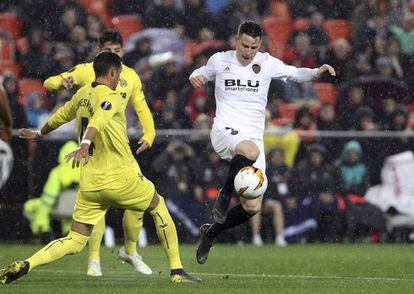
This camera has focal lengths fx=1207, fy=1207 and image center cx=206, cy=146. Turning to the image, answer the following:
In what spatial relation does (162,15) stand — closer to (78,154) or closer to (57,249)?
(57,249)

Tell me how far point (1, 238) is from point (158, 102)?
3.31m

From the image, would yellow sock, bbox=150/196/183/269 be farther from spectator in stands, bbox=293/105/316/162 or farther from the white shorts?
spectator in stands, bbox=293/105/316/162

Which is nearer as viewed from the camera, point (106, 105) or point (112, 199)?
point (106, 105)

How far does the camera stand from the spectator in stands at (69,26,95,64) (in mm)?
18219

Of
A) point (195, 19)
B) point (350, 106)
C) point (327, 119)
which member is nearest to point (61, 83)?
point (327, 119)

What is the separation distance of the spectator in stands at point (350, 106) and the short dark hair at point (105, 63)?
785 centimetres

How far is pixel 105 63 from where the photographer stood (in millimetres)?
9953

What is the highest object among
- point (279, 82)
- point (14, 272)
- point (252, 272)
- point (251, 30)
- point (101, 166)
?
point (251, 30)

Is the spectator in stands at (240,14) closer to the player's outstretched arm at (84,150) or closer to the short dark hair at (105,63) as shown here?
the short dark hair at (105,63)

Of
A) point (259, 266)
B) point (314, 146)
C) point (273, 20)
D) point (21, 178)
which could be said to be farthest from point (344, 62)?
point (259, 266)

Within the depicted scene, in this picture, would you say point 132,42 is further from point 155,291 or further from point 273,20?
point 155,291

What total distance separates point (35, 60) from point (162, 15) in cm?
241

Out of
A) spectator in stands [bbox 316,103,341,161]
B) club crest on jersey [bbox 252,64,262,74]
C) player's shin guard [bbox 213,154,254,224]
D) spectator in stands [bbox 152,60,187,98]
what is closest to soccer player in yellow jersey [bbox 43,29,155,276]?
player's shin guard [bbox 213,154,254,224]

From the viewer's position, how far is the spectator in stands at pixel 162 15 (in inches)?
766
